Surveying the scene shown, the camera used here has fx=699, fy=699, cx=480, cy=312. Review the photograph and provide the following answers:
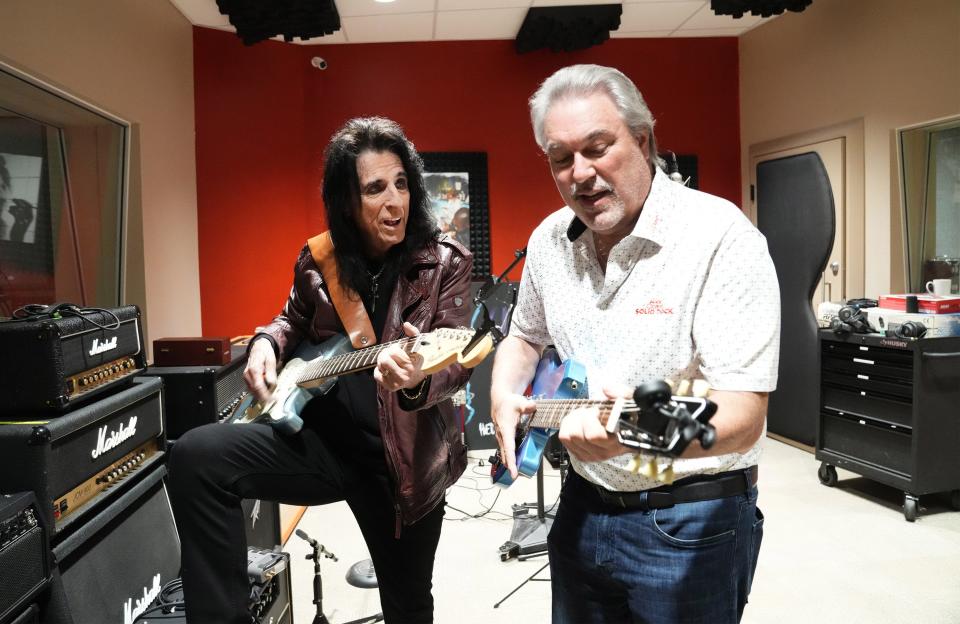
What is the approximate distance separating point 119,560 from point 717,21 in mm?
5567

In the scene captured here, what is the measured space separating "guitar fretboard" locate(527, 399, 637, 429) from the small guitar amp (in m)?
1.81

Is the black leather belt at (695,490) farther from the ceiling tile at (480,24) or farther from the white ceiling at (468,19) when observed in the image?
the ceiling tile at (480,24)

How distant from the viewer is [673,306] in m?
1.28

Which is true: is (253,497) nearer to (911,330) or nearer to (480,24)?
(911,330)

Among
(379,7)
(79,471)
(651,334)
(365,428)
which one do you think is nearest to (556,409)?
(651,334)

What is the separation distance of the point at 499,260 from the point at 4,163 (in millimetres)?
3825

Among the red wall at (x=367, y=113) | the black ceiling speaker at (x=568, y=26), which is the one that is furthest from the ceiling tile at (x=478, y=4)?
the red wall at (x=367, y=113)

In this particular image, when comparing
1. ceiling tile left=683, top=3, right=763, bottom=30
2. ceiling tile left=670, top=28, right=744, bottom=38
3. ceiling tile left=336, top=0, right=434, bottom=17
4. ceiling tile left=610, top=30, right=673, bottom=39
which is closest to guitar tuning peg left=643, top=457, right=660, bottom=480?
ceiling tile left=336, top=0, right=434, bottom=17

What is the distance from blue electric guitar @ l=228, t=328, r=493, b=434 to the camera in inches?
62.6

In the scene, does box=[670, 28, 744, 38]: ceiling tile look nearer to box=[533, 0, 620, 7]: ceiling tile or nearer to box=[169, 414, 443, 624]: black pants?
box=[533, 0, 620, 7]: ceiling tile

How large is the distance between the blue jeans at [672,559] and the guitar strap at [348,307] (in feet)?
2.55

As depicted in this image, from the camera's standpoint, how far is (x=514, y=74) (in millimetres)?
5914

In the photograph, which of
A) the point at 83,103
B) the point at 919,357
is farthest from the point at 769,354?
the point at 83,103

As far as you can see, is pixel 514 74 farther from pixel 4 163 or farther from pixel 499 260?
pixel 4 163
